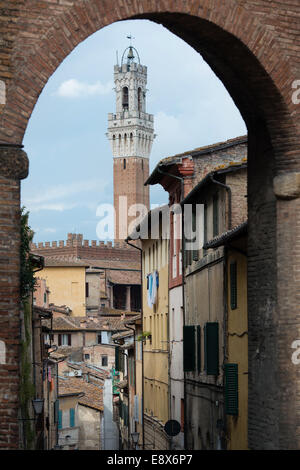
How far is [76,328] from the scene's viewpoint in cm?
7681

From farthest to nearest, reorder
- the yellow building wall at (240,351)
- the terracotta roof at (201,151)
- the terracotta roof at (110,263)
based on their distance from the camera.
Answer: the terracotta roof at (110,263)
the terracotta roof at (201,151)
the yellow building wall at (240,351)

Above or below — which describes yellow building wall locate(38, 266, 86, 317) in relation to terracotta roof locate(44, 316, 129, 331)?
above

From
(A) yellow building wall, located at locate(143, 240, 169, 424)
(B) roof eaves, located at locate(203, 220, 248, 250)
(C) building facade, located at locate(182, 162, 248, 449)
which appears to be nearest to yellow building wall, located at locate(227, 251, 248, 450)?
(C) building facade, located at locate(182, 162, 248, 449)

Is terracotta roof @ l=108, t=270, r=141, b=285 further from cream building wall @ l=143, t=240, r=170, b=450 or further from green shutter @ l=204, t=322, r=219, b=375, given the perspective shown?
green shutter @ l=204, t=322, r=219, b=375

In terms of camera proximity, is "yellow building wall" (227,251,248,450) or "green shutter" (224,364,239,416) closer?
"yellow building wall" (227,251,248,450)

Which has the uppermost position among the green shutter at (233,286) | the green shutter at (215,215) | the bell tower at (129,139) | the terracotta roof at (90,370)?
the bell tower at (129,139)

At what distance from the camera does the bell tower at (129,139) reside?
417 feet

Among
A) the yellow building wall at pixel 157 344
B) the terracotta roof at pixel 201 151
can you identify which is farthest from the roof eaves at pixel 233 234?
the yellow building wall at pixel 157 344

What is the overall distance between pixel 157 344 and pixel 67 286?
5592 centimetres

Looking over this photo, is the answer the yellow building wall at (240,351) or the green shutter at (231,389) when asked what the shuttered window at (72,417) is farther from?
the green shutter at (231,389)

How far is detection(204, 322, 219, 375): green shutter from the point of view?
22281mm

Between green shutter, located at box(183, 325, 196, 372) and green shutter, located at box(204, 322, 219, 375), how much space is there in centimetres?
337

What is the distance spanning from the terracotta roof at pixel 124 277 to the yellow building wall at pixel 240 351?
273ft
